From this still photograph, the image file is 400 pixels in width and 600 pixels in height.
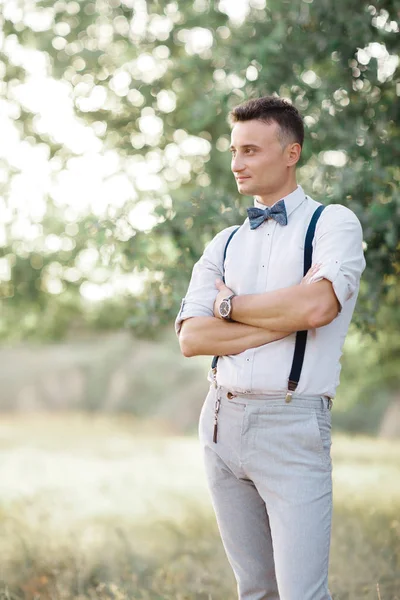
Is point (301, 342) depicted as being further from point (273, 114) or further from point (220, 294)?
point (273, 114)

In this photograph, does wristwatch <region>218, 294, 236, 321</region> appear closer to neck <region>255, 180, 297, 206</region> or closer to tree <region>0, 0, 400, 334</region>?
neck <region>255, 180, 297, 206</region>

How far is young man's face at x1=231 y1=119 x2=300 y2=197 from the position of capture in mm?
3045

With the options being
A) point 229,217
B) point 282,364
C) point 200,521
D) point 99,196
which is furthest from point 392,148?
point 200,521

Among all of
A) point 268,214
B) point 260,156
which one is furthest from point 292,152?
point 268,214

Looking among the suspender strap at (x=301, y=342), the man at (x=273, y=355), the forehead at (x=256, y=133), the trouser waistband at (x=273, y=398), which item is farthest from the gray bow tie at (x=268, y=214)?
the trouser waistband at (x=273, y=398)

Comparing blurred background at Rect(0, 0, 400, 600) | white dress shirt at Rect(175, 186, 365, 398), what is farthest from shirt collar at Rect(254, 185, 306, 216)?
blurred background at Rect(0, 0, 400, 600)

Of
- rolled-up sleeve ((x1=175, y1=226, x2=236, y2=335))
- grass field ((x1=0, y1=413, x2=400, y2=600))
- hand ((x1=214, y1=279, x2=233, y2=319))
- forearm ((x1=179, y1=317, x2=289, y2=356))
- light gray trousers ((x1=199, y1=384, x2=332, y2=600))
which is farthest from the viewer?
grass field ((x1=0, y1=413, x2=400, y2=600))

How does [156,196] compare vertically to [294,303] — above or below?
above

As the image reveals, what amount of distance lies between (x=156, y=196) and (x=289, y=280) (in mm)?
2807

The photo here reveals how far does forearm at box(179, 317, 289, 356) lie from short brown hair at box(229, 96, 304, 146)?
701 millimetres

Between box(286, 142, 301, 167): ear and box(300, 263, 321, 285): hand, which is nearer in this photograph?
box(300, 263, 321, 285): hand

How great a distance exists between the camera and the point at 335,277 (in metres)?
2.80

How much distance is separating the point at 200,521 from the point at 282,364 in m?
4.48

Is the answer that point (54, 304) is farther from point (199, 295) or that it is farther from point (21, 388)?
point (21, 388)
